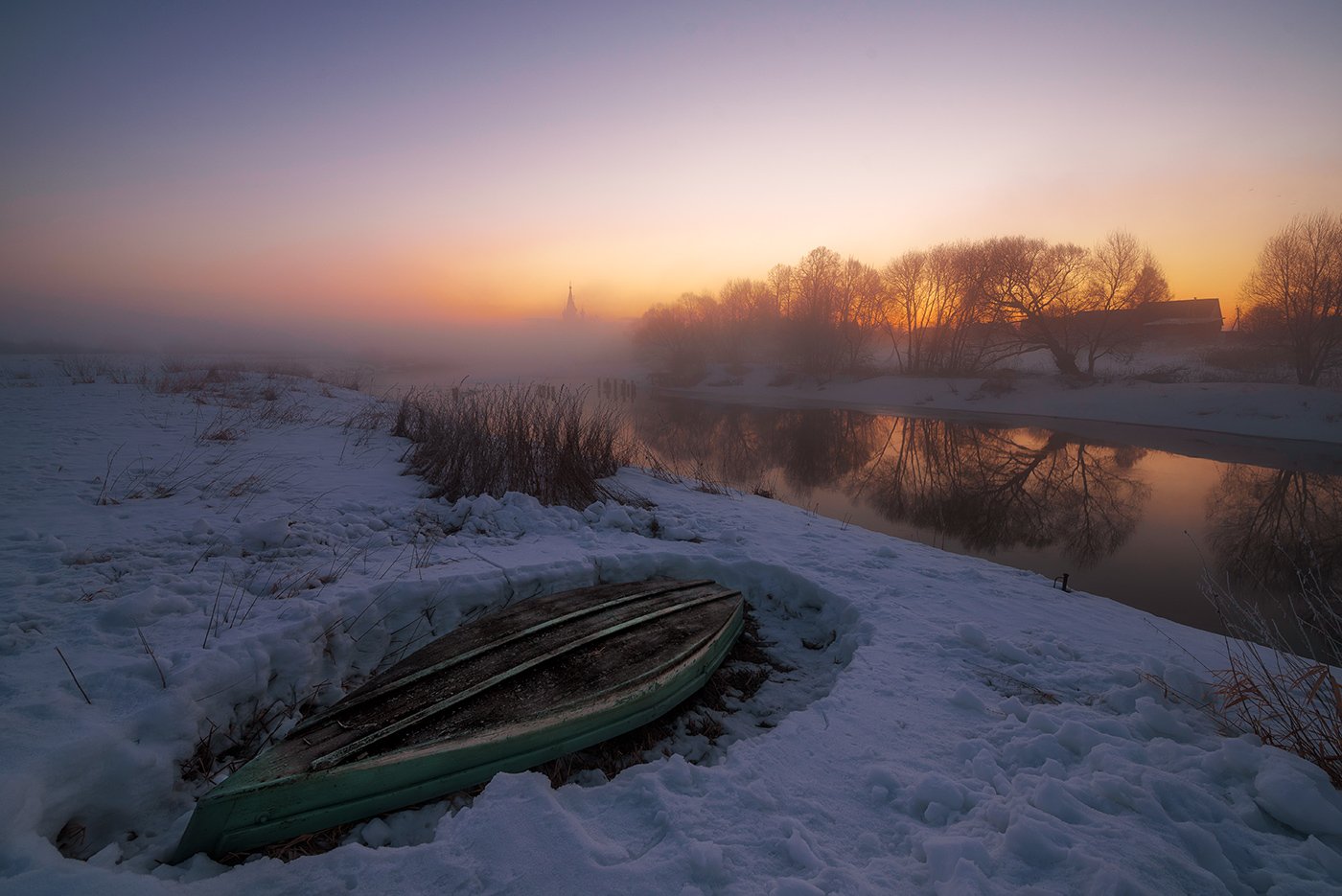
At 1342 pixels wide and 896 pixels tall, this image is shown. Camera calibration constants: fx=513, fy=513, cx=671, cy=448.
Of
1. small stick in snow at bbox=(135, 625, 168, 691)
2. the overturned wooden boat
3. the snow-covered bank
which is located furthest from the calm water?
small stick in snow at bbox=(135, 625, 168, 691)

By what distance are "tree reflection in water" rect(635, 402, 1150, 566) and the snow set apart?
3968 mm

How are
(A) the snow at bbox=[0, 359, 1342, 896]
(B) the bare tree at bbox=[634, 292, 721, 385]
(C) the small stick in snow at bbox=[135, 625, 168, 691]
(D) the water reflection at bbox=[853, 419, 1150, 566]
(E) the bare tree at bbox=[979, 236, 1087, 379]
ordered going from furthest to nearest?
(B) the bare tree at bbox=[634, 292, 721, 385] < (E) the bare tree at bbox=[979, 236, 1087, 379] < (D) the water reflection at bbox=[853, 419, 1150, 566] < (C) the small stick in snow at bbox=[135, 625, 168, 691] < (A) the snow at bbox=[0, 359, 1342, 896]

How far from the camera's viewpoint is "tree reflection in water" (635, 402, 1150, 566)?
26.6ft

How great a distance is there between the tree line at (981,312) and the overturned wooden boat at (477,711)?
2934 cm

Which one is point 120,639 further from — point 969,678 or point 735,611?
point 969,678

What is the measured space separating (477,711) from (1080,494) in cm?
1177

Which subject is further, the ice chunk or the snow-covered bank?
the snow-covered bank

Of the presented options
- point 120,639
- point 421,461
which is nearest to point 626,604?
→ point 120,639

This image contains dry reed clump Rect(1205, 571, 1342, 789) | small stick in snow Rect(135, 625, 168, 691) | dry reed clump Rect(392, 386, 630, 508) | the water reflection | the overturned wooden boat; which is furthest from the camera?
the water reflection

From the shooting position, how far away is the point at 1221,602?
525 cm

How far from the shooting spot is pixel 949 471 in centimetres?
1214

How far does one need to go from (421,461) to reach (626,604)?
4.90 metres

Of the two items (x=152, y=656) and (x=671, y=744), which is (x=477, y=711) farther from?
(x=152, y=656)

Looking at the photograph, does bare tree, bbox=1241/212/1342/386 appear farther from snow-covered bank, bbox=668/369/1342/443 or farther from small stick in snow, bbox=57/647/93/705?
small stick in snow, bbox=57/647/93/705
